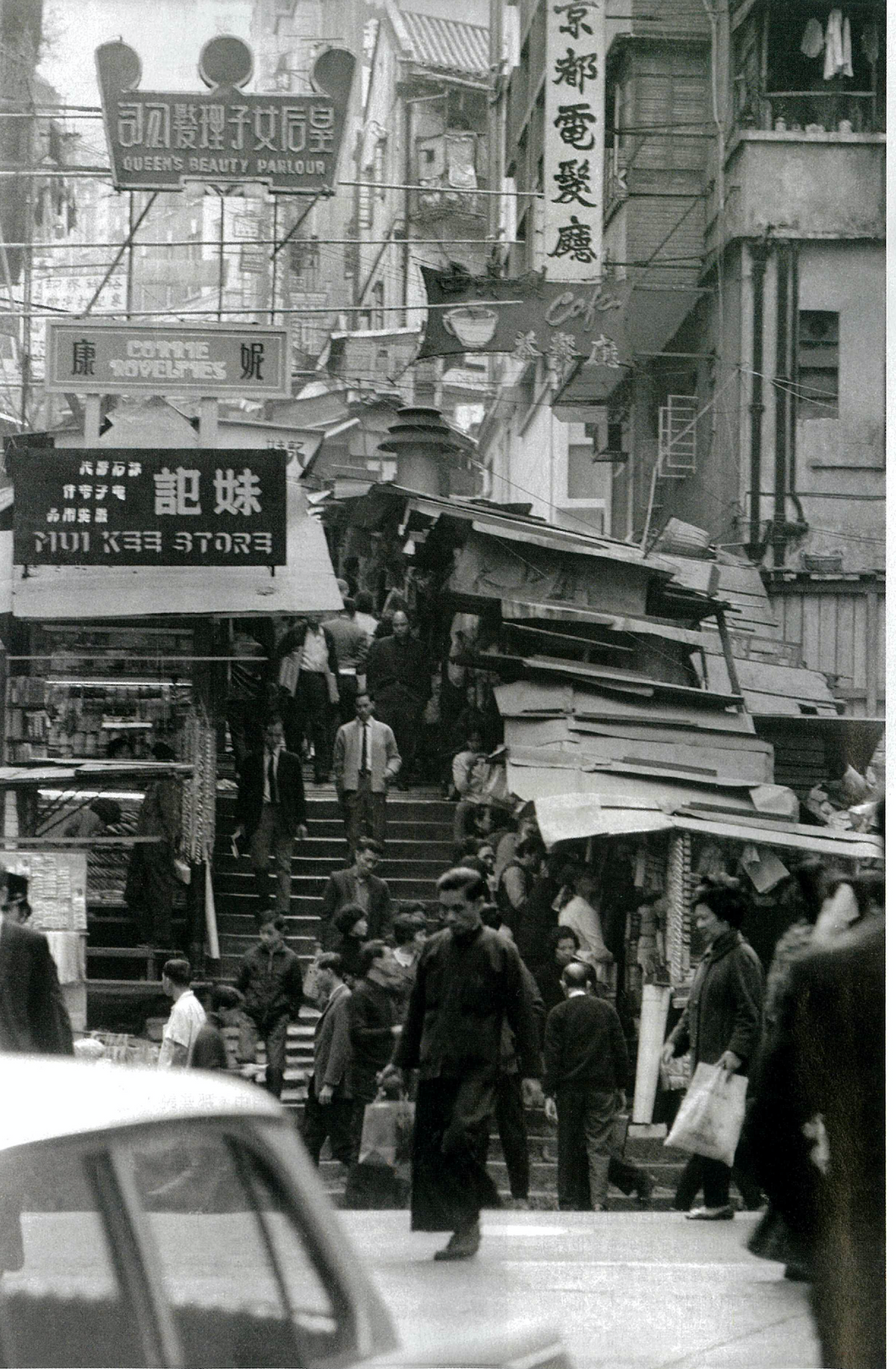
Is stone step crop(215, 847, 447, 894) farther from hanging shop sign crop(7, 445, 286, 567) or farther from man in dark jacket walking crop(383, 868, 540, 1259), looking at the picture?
hanging shop sign crop(7, 445, 286, 567)

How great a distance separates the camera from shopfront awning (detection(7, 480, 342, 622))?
383 cm

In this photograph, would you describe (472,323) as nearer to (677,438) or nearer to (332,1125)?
(677,438)

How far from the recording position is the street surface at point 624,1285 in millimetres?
3422

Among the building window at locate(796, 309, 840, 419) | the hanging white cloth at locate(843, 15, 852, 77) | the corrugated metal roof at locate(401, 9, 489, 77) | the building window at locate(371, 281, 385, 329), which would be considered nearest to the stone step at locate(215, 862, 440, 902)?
the building window at locate(371, 281, 385, 329)

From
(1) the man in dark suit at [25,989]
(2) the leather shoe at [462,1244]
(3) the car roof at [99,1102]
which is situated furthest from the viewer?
(1) the man in dark suit at [25,989]

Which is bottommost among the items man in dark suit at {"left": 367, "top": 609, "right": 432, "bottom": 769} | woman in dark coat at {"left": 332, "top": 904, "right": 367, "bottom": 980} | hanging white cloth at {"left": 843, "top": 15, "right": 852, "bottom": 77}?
woman in dark coat at {"left": 332, "top": 904, "right": 367, "bottom": 980}

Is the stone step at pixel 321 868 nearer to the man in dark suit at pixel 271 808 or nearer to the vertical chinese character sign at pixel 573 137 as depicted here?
the man in dark suit at pixel 271 808

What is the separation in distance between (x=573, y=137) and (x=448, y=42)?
0.43 metres

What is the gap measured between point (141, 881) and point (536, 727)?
1.08 m

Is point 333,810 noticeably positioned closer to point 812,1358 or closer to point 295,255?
point 295,255

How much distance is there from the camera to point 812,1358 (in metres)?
3.39

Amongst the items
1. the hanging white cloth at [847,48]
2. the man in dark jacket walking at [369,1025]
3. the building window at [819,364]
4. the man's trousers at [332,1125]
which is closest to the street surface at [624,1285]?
the man's trousers at [332,1125]

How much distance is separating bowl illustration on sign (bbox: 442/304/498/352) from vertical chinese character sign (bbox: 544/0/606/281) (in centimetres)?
19

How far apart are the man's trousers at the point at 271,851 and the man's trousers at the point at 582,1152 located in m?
0.88
